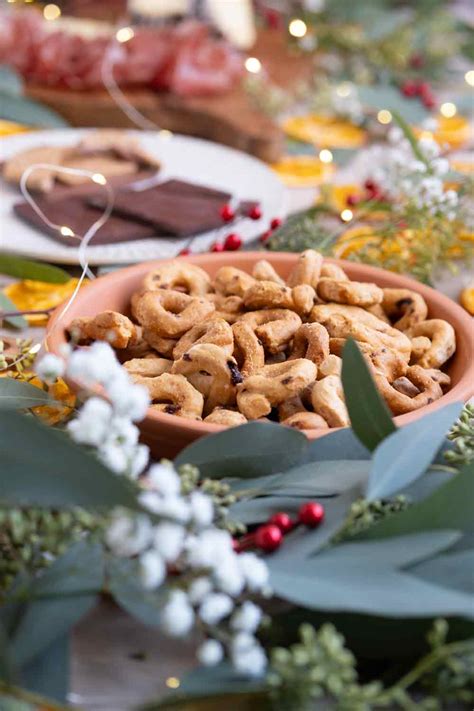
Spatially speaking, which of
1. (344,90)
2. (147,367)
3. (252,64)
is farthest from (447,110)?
(147,367)

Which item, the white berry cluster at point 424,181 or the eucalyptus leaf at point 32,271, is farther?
the white berry cluster at point 424,181

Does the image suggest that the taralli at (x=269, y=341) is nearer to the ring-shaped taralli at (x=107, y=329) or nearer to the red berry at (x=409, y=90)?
the ring-shaped taralli at (x=107, y=329)

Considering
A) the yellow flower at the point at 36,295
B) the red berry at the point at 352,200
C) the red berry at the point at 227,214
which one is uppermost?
the red berry at the point at 227,214

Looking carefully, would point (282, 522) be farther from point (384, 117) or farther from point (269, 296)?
point (384, 117)

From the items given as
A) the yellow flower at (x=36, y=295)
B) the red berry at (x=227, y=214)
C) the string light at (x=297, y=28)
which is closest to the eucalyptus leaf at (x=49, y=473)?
the yellow flower at (x=36, y=295)

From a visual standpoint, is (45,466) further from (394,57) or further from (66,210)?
(394,57)

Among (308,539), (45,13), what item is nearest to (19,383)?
(308,539)

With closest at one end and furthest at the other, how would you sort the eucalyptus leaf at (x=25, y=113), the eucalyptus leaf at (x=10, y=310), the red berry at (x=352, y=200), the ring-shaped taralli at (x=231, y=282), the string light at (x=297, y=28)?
the ring-shaped taralli at (x=231, y=282), the eucalyptus leaf at (x=10, y=310), the red berry at (x=352, y=200), the eucalyptus leaf at (x=25, y=113), the string light at (x=297, y=28)
